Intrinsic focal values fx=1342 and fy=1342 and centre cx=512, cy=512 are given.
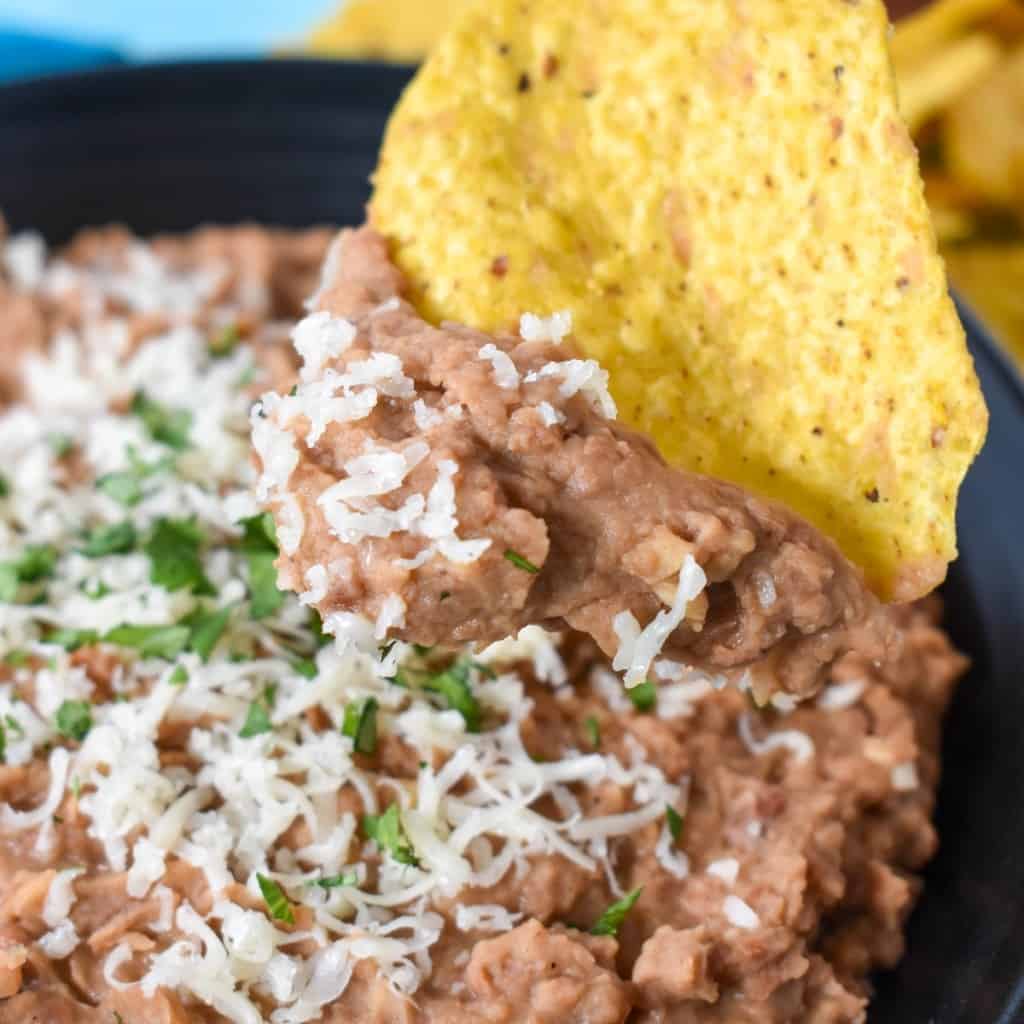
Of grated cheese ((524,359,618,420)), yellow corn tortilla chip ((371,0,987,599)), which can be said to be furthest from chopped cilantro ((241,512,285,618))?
grated cheese ((524,359,618,420))

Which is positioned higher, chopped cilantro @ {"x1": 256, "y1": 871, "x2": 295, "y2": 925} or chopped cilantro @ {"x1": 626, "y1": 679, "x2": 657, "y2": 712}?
chopped cilantro @ {"x1": 626, "y1": 679, "x2": 657, "y2": 712}

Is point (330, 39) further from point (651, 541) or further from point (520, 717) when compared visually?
point (651, 541)

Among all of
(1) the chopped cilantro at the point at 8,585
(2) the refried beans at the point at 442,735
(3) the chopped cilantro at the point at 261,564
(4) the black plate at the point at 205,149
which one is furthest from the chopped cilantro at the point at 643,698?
(1) the chopped cilantro at the point at 8,585

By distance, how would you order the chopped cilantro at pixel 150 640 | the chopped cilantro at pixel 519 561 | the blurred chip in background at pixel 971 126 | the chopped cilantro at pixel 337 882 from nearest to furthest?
the chopped cilantro at pixel 519 561 < the chopped cilantro at pixel 337 882 < the chopped cilantro at pixel 150 640 < the blurred chip in background at pixel 971 126

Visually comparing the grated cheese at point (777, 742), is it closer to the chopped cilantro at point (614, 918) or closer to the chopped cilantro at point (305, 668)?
the chopped cilantro at point (614, 918)

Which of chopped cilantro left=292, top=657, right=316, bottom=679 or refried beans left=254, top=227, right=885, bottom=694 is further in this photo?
chopped cilantro left=292, top=657, right=316, bottom=679

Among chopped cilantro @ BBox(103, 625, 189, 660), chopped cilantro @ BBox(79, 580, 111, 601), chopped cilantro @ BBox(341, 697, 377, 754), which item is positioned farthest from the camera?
chopped cilantro @ BBox(79, 580, 111, 601)

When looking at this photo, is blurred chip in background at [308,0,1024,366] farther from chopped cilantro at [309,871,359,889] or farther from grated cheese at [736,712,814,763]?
chopped cilantro at [309,871,359,889]
